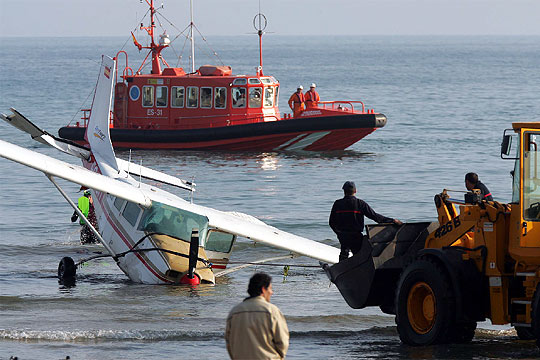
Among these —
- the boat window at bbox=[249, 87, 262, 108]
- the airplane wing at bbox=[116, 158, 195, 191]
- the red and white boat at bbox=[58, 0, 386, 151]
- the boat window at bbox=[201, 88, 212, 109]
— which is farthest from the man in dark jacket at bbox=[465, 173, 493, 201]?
the boat window at bbox=[201, 88, 212, 109]

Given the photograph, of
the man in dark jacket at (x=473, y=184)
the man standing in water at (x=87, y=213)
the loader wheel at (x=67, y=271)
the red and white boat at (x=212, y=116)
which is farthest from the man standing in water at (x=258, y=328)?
the red and white boat at (x=212, y=116)

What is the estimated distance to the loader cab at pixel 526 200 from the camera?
872cm

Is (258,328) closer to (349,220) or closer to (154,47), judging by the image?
(349,220)

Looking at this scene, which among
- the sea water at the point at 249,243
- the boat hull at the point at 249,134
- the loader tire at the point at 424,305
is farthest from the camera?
the boat hull at the point at 249,134

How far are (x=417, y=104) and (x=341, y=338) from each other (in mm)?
51421

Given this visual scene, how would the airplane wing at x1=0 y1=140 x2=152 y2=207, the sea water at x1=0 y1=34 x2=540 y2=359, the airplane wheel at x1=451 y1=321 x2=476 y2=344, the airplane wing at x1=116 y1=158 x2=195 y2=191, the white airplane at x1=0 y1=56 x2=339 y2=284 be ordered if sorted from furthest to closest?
1. the airplane wing at x1=116 y1=158 x2=195 y2=191
2. the white airplane at x1=0 y1=56 x2=339 y2=284
3. the airplane wing at x1=0 y1=140 x2=152 y2=207
4. the sea water at x1=0 y1=34 x2=540 y2=359
5. the airplane wheel at x1=451 y1=321 x2=476 y2=344

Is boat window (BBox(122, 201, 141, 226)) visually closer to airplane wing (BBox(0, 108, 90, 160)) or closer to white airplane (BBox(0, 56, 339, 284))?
white airplane (BBox(0, 56, 339, 284))

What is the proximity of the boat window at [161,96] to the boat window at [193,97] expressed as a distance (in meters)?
0.71

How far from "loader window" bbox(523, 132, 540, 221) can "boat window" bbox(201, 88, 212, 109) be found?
2199 cm

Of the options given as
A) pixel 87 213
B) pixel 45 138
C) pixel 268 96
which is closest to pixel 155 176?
pixel 45 138

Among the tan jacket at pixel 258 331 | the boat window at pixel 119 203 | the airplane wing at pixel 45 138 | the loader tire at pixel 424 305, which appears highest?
the airplane wing at pixel 45 138

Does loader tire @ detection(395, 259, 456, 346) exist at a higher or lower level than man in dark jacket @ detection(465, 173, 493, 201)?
lower

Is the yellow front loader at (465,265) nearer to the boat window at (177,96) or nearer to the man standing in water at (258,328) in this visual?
the man standing in water at (258,328)

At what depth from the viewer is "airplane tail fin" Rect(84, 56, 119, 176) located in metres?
16.7
